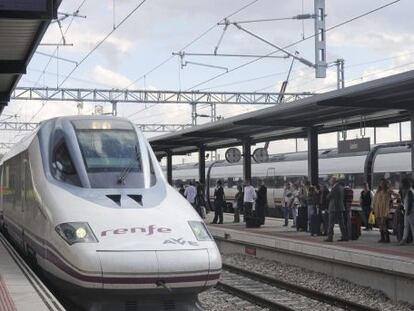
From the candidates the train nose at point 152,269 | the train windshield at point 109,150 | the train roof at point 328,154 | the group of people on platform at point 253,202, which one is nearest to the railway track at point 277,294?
the train nose at point 152,269

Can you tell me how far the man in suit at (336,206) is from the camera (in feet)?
49.2

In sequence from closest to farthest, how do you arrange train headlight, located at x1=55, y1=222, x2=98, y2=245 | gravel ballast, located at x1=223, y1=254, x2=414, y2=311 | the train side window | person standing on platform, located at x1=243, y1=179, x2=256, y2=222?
train headlight, located at x1=55, y1=222, x2=98, y2=245
the train side window
gravel ballast, located at x1=223, y1=254, x2=414, y2=311
person standing on platform, located at x1=243, y1=179, x2=256, y2=222

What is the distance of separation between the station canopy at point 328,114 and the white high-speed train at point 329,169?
199 cm

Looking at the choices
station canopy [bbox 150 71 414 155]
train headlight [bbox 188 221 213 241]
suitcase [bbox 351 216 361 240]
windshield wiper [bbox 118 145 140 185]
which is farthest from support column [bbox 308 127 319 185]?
train headlight [bbox 188 221 213 241]

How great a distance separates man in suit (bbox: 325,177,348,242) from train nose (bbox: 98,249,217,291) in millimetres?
8221

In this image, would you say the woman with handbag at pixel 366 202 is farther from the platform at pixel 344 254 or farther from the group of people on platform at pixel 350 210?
the platform at pixel 344 254

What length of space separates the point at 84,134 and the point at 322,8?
1490 cm

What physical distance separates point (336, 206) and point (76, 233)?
29.2 feet

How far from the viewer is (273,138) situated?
24.8 meters

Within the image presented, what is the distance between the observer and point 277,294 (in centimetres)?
1191

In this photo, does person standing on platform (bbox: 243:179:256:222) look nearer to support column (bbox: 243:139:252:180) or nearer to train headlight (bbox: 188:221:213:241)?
support column (bbox: 243:139:252:180)

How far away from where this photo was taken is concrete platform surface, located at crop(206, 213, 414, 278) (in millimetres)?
11586

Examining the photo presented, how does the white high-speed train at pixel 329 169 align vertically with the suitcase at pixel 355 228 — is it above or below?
above

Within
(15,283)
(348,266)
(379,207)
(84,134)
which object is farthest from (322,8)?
(15,283)
